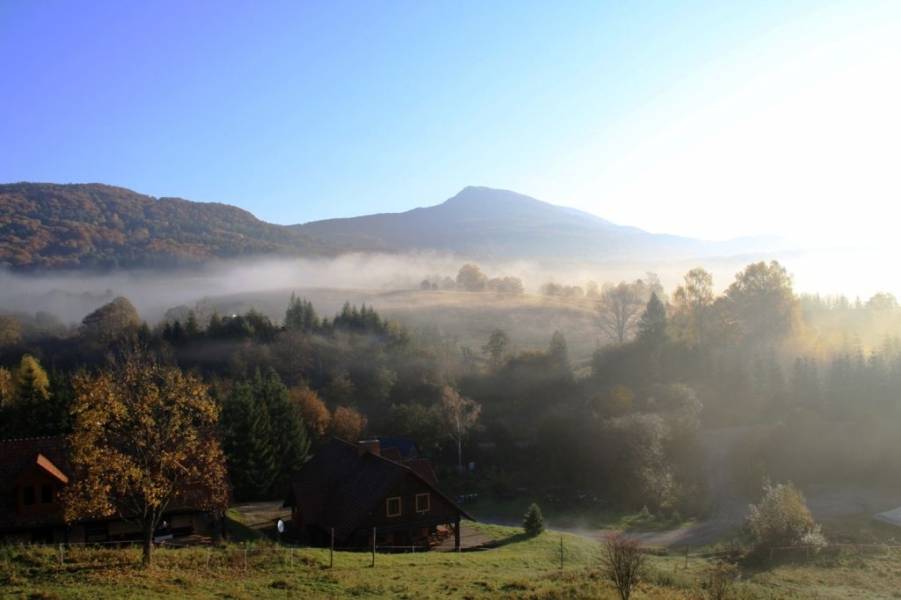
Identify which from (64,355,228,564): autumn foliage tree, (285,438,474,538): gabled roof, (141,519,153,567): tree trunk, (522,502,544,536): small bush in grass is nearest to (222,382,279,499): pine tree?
(285,438,474,538): gabled roof

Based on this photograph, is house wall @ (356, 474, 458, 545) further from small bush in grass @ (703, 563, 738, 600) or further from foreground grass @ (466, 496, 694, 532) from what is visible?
small bush in grass @ (703, 563, 738, 600)

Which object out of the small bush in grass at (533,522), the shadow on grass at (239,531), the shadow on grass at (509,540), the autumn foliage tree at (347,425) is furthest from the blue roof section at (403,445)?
the shadow on grass at (509,540)

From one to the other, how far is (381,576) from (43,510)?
18.8m

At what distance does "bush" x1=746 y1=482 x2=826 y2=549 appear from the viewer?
34.8 m

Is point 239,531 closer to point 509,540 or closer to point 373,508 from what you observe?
point 373,508

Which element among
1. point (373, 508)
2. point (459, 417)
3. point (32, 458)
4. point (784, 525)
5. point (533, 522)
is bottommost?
point (533, 522)

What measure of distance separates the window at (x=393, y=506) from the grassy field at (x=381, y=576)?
388cm

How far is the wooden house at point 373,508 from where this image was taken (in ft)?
115

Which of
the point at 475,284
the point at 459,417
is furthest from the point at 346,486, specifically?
the point at 475,284

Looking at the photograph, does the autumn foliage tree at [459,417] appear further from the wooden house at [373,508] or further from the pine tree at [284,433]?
the wooden house at [373,508]

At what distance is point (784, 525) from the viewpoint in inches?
1390

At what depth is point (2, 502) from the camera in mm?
31391

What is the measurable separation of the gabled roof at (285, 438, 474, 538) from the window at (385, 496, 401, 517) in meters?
0.51

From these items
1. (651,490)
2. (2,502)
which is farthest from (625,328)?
(2,502)
